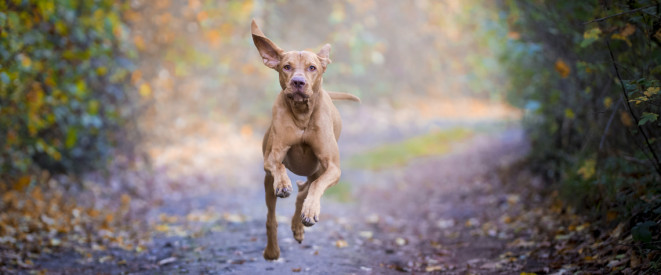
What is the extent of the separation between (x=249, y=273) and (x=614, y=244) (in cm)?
342

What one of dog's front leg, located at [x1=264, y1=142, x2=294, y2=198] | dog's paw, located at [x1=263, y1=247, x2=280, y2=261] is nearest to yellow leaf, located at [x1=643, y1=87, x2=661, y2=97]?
dog's front leg, located at [x1=264, y1=142, x2=294, y2=198]

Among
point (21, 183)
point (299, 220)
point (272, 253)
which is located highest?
point (21, 183)

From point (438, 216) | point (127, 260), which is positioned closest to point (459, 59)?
point (438, 216)

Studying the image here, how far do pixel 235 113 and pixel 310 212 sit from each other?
1441 cm

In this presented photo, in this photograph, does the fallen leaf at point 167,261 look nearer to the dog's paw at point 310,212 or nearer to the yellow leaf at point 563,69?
the dog's paw at point 310,212

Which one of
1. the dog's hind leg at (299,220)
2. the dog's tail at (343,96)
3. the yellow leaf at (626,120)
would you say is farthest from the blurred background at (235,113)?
the dog's hind leg at (299,220)

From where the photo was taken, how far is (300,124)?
4547 mm

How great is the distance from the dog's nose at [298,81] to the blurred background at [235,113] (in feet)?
6.77

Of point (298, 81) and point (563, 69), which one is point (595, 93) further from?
point (298, 81)

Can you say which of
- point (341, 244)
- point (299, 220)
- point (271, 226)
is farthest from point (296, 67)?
point (341, 244)

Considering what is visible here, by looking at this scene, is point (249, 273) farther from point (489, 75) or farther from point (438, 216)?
point (489, 75)

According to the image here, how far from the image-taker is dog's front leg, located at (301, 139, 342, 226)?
161 inches

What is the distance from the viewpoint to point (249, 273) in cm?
539

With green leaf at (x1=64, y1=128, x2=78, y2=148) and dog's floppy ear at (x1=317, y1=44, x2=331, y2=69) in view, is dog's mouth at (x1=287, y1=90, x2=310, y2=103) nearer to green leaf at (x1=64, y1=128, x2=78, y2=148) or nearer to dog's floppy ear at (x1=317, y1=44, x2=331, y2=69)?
dog's floppy ear at (x1=317, y1=44, x2=331, y2=69)
